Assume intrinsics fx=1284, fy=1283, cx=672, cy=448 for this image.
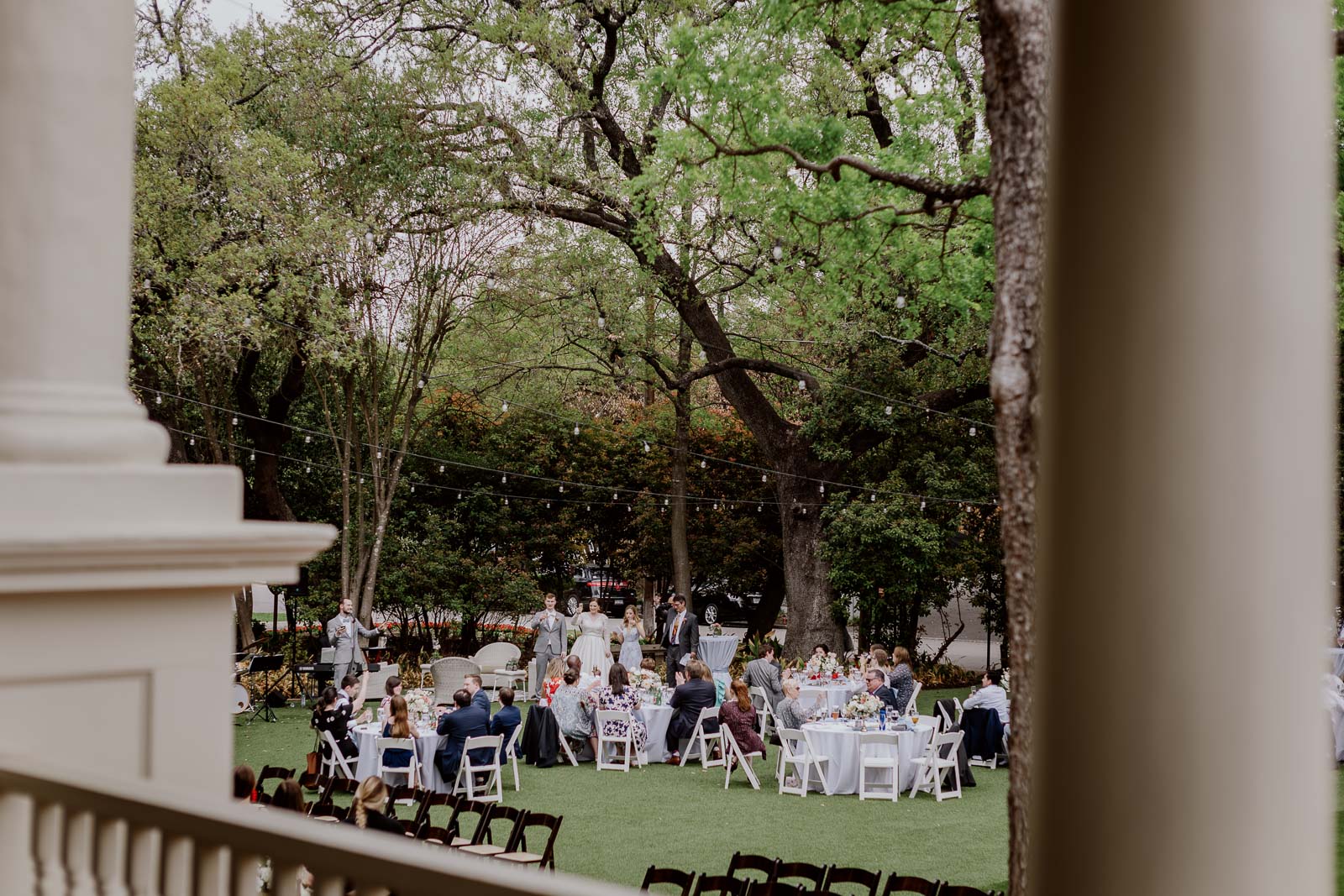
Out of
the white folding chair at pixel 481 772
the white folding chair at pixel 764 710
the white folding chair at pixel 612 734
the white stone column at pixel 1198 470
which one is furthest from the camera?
the white folding chair at pixel 764 710

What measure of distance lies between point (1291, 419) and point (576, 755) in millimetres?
14934

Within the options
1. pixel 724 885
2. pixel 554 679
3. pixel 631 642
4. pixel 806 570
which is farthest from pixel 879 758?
pixel 806 570

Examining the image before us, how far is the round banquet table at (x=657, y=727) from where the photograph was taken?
51.0 ft

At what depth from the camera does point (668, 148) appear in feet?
38.5

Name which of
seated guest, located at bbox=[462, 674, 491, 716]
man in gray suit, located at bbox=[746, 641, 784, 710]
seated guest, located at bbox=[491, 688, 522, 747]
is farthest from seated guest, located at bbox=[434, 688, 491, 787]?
man in gray suit, located at bbox=[746, 641, 784, 710]

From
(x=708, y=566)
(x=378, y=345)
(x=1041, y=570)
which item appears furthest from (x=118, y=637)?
(x=708, y=566)

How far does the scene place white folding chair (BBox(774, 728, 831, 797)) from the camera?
44.7 feet

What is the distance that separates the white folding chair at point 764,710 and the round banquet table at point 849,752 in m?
2.50

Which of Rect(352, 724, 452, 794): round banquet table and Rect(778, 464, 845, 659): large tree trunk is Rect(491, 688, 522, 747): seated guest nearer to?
Rect(352, 724, 452, 794): round banquet table

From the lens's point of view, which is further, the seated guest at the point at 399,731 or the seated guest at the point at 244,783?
the seated guest at the point at 399,731

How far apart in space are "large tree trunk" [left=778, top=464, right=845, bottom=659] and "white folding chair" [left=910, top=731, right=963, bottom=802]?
9056mm

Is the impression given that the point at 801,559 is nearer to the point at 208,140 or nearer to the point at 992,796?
the point at 992,796

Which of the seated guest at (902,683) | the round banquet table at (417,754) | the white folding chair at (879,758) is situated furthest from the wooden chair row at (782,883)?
the seated guest at (902,683)

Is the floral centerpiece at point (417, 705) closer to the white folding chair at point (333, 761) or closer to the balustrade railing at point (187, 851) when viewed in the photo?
the white folding chair at point (333, 761)
